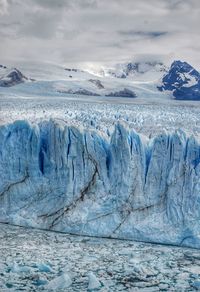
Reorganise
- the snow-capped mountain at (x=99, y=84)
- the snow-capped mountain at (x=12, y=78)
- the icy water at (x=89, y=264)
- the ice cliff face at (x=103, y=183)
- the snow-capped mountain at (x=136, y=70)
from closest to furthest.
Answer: the icy water at (x=89, y=264)
the ice cliff face at (x=103, y=183)
the snow-capped mountain at (x=99, y=84)
the snow-capped mountain at (x=12, y=78)
the snow-capped mountain at (x=136, y=70)

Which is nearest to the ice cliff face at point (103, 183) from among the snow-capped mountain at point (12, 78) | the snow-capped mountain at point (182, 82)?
the snow-capped mountain at point (182, 82)

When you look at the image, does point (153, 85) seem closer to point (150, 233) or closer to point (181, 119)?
point (181, 119)

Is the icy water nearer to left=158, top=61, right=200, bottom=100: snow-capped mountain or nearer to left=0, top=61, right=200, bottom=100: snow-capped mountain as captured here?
left=0, top=61, right=200, bottom=100: snow-capped mountain

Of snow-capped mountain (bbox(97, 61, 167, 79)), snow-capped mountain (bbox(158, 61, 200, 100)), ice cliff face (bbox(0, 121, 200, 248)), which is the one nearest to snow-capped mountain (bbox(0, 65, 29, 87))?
snow-capped mountain (bbox(158, 61, 200, 100))

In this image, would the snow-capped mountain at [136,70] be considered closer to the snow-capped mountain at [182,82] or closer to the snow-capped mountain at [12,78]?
the snow-capped mountain at [182,82]

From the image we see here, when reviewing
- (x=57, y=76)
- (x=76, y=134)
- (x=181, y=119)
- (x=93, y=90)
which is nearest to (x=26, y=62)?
(x=57, y=76)

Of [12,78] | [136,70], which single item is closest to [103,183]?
[12,78]
